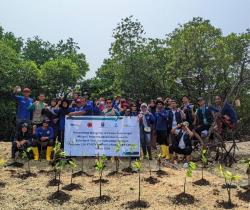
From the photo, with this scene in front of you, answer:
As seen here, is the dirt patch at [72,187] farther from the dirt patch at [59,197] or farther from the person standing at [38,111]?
the person standing at [38,111]

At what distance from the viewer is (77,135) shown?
12.8m

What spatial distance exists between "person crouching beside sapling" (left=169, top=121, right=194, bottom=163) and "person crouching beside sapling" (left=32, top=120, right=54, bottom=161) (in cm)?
358

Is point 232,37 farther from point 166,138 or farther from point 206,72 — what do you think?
point 166,138

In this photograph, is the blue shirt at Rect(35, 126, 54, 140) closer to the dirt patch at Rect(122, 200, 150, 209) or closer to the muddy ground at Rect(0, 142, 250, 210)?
the muddy ground at Rect(0, 142, 250, 210)

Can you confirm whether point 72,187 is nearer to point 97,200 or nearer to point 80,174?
point 97,200

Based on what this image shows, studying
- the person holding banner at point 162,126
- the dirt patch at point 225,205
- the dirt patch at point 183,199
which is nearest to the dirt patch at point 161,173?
the dirt patch at point 183,199

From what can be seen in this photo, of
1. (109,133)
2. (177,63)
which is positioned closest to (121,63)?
(177,63)

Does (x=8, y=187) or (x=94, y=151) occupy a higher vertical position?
(x=94, y=151)

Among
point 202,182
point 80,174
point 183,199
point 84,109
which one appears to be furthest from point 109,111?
point 183,199

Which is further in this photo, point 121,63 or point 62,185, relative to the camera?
point 121,63

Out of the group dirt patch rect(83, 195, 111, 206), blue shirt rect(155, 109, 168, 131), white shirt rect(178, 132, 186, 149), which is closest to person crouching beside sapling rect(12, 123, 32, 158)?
blue shirt rect(155, 109, 168, 131)

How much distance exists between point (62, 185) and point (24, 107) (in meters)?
3.80

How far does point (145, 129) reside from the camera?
13289 millimetres

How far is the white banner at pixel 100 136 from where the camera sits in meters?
12.7
